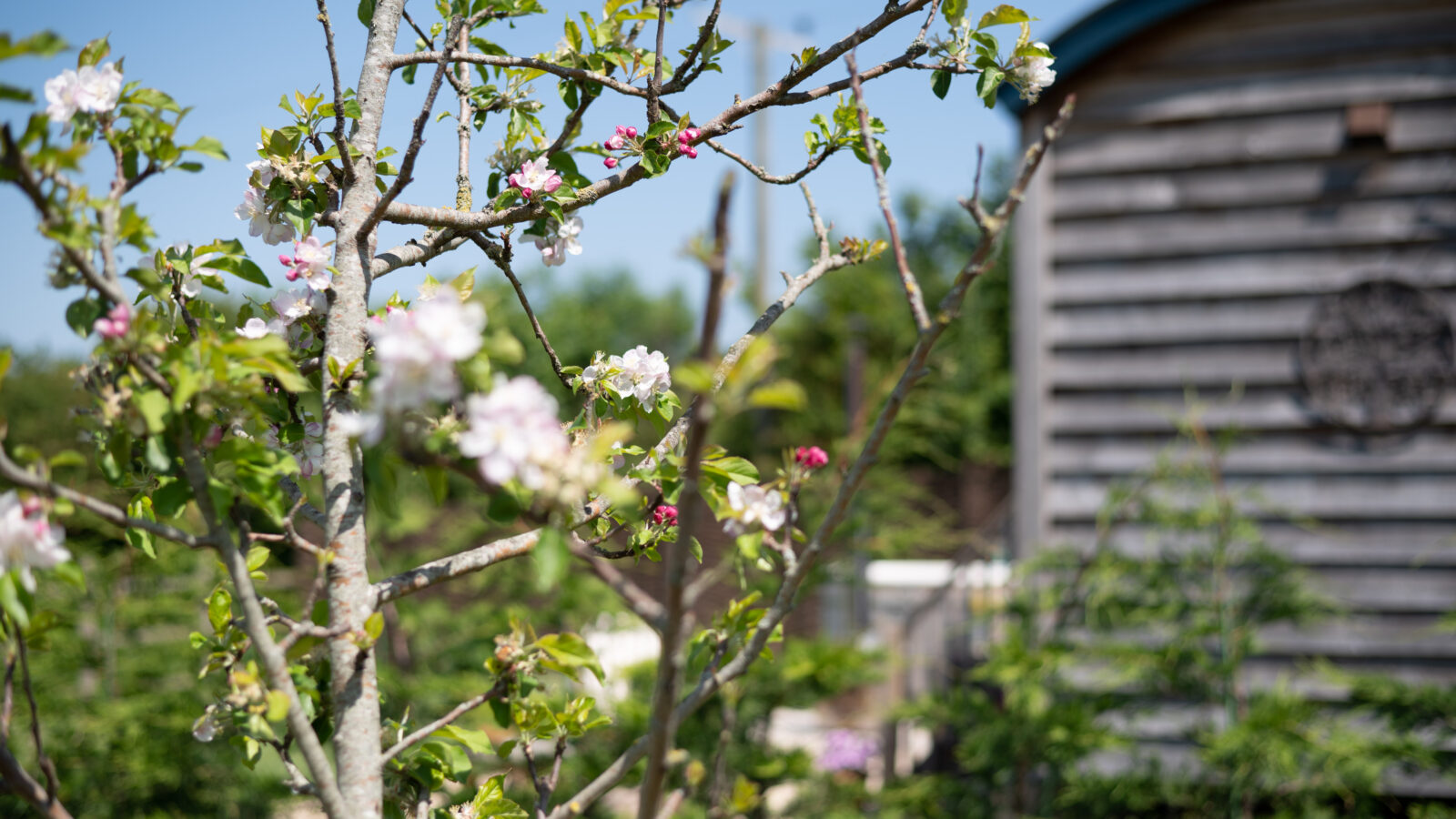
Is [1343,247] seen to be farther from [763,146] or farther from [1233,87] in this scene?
[763,146]

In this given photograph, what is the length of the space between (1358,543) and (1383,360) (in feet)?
2.08

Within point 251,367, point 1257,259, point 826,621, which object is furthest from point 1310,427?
point 826,621

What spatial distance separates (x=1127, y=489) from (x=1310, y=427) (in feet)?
2.44

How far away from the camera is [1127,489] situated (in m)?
3.30

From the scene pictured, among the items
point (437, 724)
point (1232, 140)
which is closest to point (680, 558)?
point (437, 724)

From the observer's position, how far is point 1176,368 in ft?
11.8

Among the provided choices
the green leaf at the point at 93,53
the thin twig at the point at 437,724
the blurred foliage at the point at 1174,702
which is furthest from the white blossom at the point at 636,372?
the blurred foliage at the point at 1174,702

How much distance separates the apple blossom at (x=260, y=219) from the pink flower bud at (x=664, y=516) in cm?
48

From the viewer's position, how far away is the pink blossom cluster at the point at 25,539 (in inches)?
27.5

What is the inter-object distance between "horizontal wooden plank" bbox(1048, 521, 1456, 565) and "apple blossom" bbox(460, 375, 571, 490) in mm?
3105

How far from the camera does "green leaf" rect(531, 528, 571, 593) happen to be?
2.18 feet

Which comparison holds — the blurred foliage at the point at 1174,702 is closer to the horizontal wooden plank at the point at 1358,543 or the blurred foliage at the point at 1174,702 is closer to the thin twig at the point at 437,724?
the horizontal wooden plank at the point at 1358,543

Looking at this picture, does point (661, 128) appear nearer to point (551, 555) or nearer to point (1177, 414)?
point (551, 555)

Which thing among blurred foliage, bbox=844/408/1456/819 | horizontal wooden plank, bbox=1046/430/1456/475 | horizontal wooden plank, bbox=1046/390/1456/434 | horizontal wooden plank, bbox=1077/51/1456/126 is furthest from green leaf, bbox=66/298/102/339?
horizontal wooden plank, bbox=1077/51/1456/126
